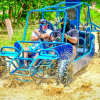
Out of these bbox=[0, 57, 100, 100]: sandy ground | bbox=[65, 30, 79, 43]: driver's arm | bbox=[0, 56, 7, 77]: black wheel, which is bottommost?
bbox=[0, 57, 100, 100]: sandy ground

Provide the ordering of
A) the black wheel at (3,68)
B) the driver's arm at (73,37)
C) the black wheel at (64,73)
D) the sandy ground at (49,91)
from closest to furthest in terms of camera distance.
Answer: the sandy ground at (49,91)
the black wheel at (64,73)
the black wheel at (3,68)
the driver's arm at (73,37)

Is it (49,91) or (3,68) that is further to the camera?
(3,68)

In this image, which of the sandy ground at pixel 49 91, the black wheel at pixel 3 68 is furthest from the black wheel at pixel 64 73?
the black wheel at pixel 3 68

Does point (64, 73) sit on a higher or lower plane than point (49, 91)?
higher

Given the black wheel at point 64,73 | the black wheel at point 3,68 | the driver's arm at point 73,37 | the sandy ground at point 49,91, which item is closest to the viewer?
the sandy ground at point 49,91

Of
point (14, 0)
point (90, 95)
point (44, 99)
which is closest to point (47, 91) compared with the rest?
point (44, 99)

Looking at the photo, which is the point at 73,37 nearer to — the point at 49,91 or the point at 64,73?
the point at 64,73

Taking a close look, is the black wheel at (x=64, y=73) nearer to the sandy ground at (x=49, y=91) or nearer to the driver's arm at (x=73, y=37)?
the sandy ground at (x=49, y=91)

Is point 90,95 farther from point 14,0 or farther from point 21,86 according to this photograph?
point 14,0

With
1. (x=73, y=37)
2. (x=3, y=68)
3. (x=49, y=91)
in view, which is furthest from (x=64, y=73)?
(x=3, y=68)

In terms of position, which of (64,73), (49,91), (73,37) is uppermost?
(73,37)

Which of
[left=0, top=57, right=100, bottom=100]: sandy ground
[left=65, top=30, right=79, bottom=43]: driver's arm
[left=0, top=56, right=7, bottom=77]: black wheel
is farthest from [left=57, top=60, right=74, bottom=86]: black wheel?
[left=0, top=56, right=7, bottom=77]: black wheel

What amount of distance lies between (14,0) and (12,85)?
8517 mm

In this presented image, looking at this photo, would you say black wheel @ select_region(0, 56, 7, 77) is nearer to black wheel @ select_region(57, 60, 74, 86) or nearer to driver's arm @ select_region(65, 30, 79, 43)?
black wheel @ select_region(57, 60, 74, 86)
